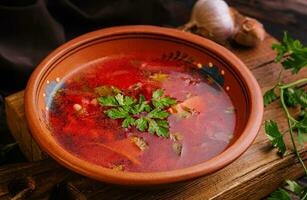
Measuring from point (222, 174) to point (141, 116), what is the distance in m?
0.25

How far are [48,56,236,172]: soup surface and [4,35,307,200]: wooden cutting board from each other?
105 mm

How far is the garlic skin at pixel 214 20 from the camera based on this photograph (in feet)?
5.50

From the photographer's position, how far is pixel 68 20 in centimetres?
188

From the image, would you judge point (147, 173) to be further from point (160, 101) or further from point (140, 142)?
point (160, 101)

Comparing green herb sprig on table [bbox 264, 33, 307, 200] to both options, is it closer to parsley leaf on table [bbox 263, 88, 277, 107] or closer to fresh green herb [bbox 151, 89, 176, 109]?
parsley leaf on table [bbox 263, 88, 277, 107]

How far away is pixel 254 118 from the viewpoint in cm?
124

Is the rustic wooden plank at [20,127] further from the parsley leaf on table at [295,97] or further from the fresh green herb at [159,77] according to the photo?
the parsley leaf on table at [295,97]

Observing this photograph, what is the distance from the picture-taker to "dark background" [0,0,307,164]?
1670mm

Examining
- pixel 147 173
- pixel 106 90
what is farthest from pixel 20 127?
pixel 147 173

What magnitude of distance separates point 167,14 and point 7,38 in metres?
0.61

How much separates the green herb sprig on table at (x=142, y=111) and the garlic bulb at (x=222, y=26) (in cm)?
43

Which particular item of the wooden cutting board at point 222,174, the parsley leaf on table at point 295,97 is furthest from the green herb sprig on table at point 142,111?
the parsley leaf on table at point 295,97

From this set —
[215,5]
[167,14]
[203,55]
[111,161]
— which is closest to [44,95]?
[111,161]

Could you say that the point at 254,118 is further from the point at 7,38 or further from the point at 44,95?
the point at 7,38
